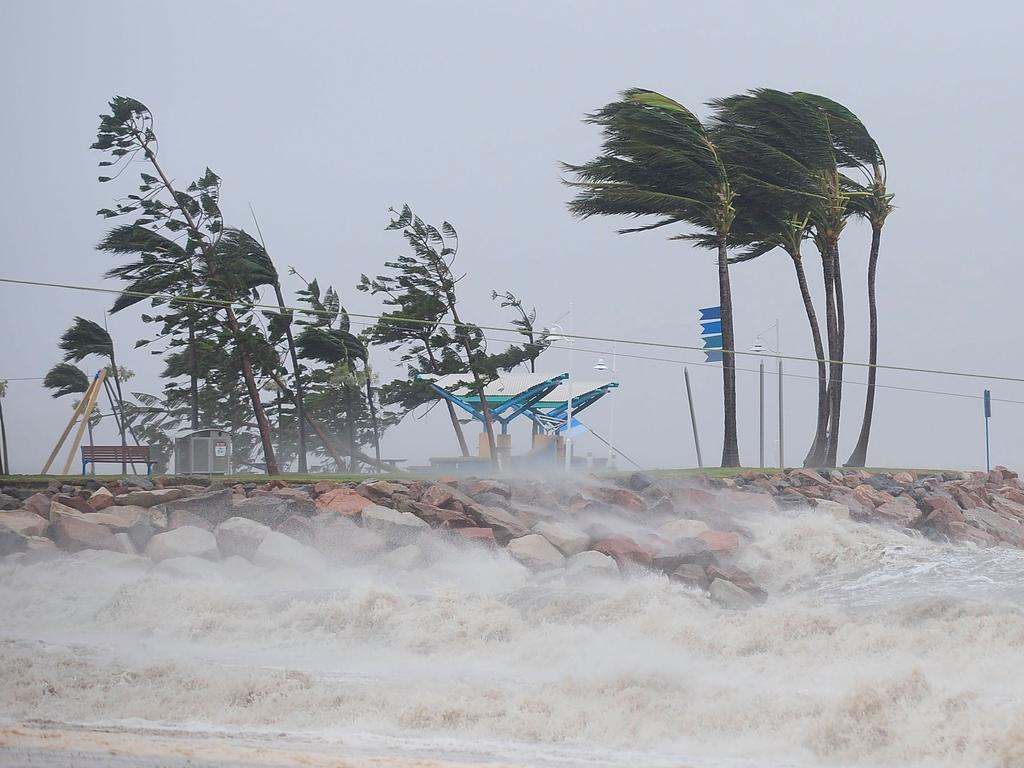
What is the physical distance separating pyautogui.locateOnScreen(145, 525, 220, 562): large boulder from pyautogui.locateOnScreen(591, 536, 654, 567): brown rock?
13.8 feet

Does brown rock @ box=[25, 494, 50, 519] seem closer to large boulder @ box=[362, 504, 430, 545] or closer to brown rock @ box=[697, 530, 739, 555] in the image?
large boulder @ box=[362, 504, 430, 545]

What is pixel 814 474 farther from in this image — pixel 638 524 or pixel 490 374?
pixel 490 374

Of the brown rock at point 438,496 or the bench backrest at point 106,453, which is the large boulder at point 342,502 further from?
the bench backrest at point 106,453

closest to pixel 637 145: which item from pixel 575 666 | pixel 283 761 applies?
pixel 575 666

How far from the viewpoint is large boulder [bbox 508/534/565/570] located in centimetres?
1227

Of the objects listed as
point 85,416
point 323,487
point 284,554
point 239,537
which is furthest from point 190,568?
point 85,416

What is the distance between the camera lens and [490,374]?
80.6 ft

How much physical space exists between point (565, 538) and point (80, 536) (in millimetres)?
5357

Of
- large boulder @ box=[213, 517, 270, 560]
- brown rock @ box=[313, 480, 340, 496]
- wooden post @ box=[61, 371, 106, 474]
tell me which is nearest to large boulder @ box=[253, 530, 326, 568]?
large boulder @ box=[213, 517, 270, 560]

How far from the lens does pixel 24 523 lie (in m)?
12.4

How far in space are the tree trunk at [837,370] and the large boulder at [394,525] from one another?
11682 millimetres

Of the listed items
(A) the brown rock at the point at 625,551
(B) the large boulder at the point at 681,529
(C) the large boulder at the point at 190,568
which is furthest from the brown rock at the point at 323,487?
(B) the large boulder at the point at 681,529

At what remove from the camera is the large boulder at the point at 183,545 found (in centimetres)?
1198

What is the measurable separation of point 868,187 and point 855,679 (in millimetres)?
18145
